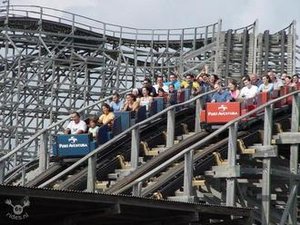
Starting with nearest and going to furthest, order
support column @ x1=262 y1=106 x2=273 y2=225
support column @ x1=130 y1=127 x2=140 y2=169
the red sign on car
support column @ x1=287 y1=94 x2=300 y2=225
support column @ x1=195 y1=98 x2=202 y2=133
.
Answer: support column @ x1=262 y1=106 x2=273 y2=225
support column @ x1=287 y1=94 x2=300 y2=225
support column @ x1=130 y1=127 x2=140 y2=169
the red sign on car
support column @ x1=195 y1=98 x2=202 y2=133

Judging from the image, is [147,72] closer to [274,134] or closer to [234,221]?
[274,134]

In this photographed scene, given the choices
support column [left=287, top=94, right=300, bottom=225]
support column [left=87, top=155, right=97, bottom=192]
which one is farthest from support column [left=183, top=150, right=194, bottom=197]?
support column [left=287, top=94, right=300, bottom=225]

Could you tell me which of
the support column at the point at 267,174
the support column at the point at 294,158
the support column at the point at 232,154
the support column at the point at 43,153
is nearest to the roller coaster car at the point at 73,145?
the support column at the point at 43,153

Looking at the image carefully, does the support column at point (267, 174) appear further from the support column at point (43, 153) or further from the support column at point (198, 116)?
the support column at point (43, 153)

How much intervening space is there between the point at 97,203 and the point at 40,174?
5.50 meters

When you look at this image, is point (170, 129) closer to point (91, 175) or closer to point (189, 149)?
point (91, 175)

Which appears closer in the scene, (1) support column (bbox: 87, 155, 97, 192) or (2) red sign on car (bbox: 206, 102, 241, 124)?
(1) support column (bbox: 87, 155, 97, 192)

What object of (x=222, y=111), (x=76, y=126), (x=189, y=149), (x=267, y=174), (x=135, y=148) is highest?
(x=222, y=111)

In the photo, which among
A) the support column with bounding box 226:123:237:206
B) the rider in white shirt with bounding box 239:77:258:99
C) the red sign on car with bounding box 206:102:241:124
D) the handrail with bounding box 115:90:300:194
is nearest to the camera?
the handrail with bounding box 115:90:300:194

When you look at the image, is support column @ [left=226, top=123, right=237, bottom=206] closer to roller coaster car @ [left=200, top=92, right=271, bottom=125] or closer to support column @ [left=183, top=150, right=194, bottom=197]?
support column @ [left=183, top=150, right=194, bottom=197]

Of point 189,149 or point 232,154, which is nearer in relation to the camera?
point 189,149

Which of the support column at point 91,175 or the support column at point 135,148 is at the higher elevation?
the support column at point 135,148

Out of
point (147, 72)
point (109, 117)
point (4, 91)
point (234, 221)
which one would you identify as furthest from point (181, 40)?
point (234, 221)

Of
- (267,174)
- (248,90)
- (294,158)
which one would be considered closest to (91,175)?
(267,174)
